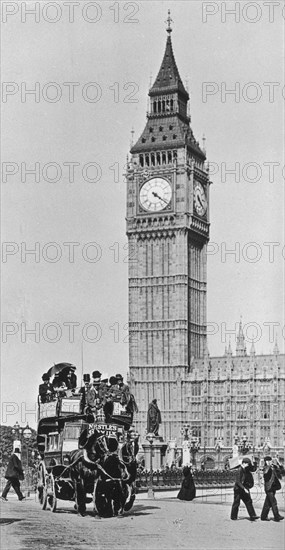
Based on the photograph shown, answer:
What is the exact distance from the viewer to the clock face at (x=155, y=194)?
328 ft

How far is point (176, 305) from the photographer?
102000 mm

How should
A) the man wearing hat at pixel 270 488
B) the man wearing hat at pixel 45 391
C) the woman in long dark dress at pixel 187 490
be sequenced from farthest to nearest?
1. the woman in long dark dress at pixel 187 490
2. the man wearing hat at pixel 45 391
3. the man wearing hat at pixel 270 488

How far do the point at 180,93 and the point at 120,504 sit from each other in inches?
3230

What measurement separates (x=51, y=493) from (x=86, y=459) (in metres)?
1.44

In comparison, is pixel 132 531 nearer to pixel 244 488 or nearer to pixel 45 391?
pixel 244 488

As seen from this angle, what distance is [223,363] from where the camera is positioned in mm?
103000

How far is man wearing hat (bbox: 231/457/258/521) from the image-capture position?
2447 centimetres

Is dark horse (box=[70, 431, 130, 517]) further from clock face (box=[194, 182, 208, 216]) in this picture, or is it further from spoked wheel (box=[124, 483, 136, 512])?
clock face (box=[194, 182, 208, 216])

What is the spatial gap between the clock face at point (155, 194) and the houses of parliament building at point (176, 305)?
89 millimetres

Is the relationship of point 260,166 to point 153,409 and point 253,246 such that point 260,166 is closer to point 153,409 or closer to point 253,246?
point 253,246

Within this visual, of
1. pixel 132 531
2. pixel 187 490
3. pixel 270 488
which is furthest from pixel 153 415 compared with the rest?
pixel 132 531

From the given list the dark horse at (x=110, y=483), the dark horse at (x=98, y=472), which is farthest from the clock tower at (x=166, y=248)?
the dark horse at (x=98, y=472)

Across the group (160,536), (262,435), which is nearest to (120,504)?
(160,536)

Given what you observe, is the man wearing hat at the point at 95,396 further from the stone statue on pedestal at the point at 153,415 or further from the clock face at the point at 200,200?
the clock face at the point at 200,200
